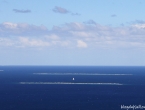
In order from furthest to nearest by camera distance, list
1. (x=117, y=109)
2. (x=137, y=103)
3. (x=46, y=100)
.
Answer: (x=46, y=100) < (x=137, y=103) < (x=117, y=109)

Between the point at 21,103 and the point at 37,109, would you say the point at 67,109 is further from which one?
the point at 21,103

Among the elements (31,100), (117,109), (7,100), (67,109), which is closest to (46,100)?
(31,100)

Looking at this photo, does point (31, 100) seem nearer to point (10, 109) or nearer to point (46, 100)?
point (46, 100)

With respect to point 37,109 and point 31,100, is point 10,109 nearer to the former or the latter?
point 37,109

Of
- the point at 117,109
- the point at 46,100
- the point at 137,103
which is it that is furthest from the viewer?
the point at 46,100

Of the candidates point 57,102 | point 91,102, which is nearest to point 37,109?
point 57,102

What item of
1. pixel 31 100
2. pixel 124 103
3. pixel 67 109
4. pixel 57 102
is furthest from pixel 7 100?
pixel 124 103

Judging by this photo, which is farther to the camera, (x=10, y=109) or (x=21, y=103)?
(x=21, y=103)

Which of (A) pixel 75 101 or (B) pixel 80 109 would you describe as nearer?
(B) pixel 80 109
